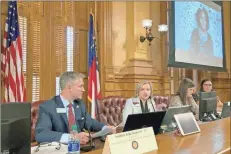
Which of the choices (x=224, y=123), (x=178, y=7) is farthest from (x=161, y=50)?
(x=224, y=123)

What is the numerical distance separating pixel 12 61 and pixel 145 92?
1.56m

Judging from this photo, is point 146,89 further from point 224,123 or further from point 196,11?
point 196,11

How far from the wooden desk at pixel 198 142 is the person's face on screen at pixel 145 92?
93 centimetres

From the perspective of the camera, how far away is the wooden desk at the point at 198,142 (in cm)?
150

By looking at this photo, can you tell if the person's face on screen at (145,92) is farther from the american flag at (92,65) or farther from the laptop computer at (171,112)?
the american flag at (92,65)

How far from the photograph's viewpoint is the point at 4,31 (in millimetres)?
3613

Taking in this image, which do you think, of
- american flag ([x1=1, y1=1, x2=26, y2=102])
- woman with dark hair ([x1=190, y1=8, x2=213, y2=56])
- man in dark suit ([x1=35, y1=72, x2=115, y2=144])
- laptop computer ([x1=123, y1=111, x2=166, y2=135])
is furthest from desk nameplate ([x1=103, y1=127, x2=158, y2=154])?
woman with dark hair ([x1=190, y1=8, x2=213, y2=56])

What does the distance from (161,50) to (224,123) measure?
3608mm

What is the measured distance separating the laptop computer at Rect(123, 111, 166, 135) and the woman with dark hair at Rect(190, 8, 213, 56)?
330 centimetres

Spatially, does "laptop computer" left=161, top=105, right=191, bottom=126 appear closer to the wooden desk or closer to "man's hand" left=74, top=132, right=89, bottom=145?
the wooden desk

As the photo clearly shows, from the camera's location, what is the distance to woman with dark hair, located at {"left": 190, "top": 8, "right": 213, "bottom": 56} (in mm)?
5164

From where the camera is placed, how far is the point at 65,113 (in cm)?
219

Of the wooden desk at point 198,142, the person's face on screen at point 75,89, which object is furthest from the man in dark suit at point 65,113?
the wooden desk at point 198,142

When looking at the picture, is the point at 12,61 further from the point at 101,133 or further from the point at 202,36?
the point at 202,36
